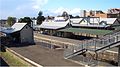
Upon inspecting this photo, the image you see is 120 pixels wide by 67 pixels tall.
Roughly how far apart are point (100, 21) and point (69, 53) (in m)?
31.6

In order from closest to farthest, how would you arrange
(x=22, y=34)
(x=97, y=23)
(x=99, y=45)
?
(x=99, y=45) → (x=22, y=34) → (x=97, y=23)

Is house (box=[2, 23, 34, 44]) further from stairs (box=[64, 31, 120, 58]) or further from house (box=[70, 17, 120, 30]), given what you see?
stairs (box=[64, 31, 120, 58])

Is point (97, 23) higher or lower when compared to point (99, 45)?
higher

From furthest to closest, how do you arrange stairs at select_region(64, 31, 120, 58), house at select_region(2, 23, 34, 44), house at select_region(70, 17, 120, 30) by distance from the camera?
house at select_region(70, 17, 120, 30)
house at select_region(2, 23, 34, 44)
stairs at select_region(64, 31, 120, 58)

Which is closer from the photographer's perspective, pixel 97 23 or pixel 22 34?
pixel 22 34

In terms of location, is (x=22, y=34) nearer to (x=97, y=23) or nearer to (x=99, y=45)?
(x=97, y=23)

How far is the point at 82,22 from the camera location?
57594mm

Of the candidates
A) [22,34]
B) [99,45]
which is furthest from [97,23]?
[99,45]

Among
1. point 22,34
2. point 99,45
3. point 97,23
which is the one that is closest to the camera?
point 99,45

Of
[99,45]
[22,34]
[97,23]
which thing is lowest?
[22,34]

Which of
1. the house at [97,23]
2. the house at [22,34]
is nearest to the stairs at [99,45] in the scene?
the house at [22,34]

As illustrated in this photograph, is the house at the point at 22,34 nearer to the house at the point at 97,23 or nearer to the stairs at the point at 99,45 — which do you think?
the house at the point at 97,23

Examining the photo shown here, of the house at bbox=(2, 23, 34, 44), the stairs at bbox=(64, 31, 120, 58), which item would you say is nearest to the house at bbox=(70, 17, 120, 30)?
the house at bbox=(2, 23, 34, 44)

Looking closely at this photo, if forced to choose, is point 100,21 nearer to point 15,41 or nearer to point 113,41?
point 15,41
